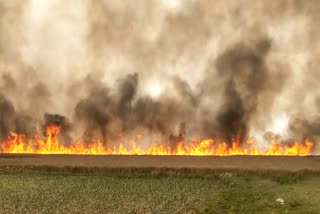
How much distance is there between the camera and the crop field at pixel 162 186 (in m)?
27.2

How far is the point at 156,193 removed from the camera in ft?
107

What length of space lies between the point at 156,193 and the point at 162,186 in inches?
150

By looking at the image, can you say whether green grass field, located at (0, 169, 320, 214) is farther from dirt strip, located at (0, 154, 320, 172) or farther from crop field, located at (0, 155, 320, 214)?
dirt strip, located at (0, 154, 320, 172)

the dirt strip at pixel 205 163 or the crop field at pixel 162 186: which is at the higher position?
the dirt strip at pixel 205 163

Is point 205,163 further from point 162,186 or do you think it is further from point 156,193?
point 156,193

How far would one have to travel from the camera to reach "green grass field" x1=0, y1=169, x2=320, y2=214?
1053 inches

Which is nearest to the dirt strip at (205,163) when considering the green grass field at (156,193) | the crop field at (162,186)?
the crop field at (162,186)

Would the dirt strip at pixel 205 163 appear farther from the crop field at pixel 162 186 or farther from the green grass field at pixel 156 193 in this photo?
the green grass field at pixel 156 193

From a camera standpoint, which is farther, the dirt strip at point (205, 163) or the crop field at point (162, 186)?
the dirt strip at point (205, 163)

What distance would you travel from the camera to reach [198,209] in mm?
26328

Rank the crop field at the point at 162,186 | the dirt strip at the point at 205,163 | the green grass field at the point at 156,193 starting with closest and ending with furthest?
1. the green grass field at the point at 156,193
2. the crop field at the point at 162,186
3. the dirt strip at the point at 205,163

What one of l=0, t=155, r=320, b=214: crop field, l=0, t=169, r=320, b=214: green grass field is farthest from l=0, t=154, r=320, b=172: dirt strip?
l=0, t=169, r=320, b=214: green grass field

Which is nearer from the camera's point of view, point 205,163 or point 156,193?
point 156,193

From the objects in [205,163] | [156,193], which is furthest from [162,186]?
[205,163]
